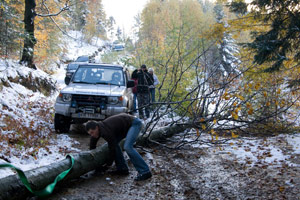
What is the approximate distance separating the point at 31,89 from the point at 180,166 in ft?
30.1

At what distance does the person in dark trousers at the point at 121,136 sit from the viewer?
456 cm

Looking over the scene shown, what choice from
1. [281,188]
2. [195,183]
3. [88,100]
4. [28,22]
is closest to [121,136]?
[195,183]

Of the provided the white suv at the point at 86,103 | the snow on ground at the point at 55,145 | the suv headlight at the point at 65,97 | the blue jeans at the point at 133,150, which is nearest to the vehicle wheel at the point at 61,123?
the white suv at the point at 86,103

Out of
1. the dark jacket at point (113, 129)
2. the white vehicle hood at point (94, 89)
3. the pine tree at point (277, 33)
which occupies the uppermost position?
the pine tree at point (277, 33)

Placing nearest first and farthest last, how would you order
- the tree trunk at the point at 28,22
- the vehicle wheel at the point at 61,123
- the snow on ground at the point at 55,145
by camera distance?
the snow on ground at the point at 55,145
the vehicle wheel at the point at 61,123
the tree trunk at the point at 28,22

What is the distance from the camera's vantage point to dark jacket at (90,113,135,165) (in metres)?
4.55

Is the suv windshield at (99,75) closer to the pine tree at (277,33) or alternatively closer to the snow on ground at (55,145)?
the snow on ground at (55,145)

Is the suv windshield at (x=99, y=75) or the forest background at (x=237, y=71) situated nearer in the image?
the forest background at (x=237, y=71)

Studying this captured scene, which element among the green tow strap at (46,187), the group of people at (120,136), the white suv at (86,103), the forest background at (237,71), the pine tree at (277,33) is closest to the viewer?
the green tow strap at (46,187)

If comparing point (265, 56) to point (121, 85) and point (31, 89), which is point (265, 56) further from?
point (31, 89)

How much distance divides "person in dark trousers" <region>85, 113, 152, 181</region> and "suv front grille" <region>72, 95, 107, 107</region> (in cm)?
233

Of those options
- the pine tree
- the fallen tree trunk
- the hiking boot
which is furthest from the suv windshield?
the pine tree

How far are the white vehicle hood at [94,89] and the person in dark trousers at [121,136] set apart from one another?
2430mm

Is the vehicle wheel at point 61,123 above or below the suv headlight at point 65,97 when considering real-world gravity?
below
